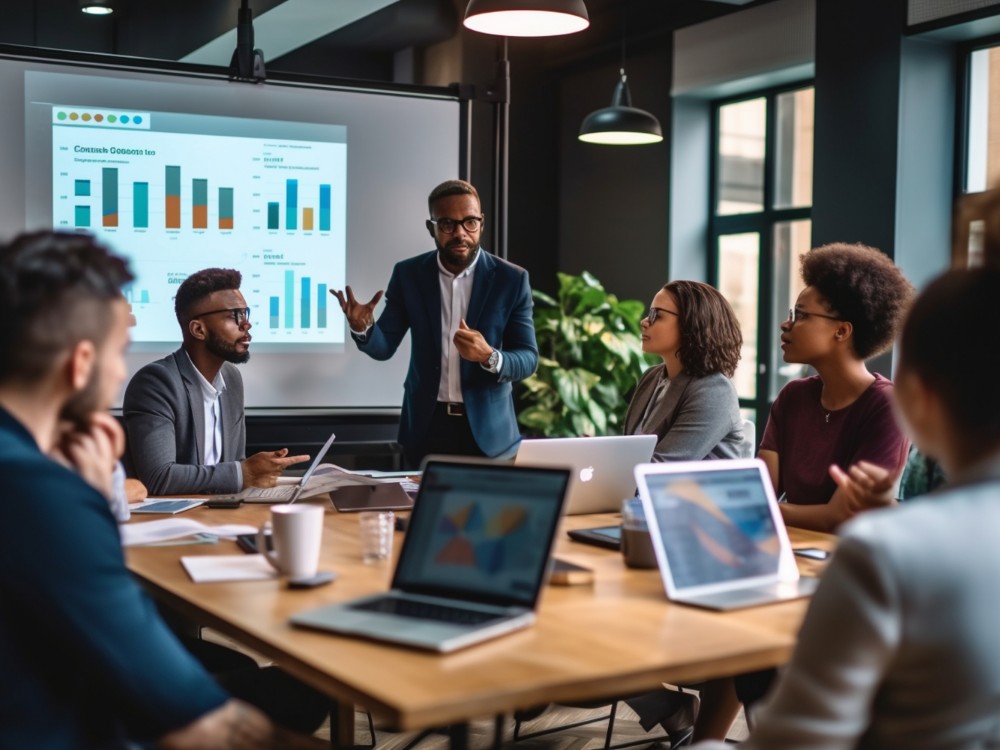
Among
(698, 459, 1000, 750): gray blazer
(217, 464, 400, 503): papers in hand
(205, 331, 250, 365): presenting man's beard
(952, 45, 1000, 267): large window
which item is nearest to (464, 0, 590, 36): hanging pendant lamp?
(205, 331, 250, 365): presenting man's beard

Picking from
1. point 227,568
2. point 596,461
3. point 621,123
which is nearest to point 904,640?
point 227,568

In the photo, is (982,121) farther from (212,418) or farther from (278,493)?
(278,493)

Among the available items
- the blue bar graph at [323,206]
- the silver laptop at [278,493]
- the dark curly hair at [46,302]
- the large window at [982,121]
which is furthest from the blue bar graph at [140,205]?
the large window at [982,121]

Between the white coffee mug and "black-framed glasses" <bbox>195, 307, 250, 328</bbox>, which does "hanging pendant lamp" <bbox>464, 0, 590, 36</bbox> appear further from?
the white coffee mug

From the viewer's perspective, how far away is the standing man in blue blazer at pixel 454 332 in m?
3.94

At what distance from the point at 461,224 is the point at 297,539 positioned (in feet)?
7.31

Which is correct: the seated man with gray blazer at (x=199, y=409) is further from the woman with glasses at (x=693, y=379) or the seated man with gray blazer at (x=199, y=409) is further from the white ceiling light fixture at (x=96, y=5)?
the white ceiling light fixture at (x=96, y=5)

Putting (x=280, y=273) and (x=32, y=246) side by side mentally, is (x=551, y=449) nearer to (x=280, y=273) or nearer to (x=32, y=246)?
(x=32, y=246)

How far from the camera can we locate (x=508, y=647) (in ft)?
4.73

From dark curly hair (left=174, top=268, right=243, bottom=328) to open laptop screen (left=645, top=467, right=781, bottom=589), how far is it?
1.88 m

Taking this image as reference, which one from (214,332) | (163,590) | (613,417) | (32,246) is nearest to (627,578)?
(163,590)

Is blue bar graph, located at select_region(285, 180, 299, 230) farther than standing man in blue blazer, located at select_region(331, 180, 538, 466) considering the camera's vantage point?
Yes

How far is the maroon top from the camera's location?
2.50m

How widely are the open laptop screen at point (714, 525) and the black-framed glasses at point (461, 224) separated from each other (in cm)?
218
